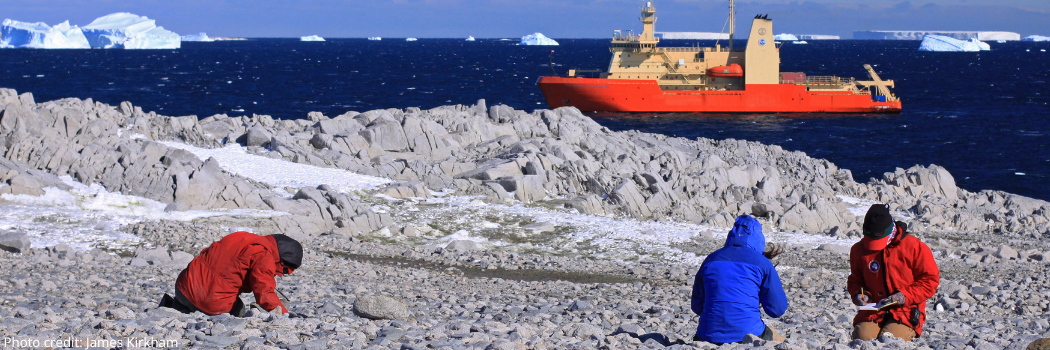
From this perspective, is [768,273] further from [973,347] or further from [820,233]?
[820,233]

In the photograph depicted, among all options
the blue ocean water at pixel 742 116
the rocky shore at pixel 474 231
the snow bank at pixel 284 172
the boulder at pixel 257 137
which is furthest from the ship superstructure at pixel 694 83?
the snow bank at pixel 284 172

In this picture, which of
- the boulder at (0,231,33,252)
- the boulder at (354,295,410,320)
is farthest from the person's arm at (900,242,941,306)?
the boulder at (0,231,33,252)

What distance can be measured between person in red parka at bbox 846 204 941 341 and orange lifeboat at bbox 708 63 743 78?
143 ft

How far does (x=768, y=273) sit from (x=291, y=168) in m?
15.2

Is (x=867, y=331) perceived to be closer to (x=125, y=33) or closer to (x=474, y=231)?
(x=474, y=231)

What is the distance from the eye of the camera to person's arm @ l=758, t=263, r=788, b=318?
5.56 m

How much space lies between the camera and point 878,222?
6.16 m

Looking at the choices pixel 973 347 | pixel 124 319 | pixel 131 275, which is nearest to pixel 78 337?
pixel 124 319

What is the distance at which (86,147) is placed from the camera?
56.0 ft

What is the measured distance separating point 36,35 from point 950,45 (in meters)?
175

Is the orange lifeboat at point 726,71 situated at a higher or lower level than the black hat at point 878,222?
lower

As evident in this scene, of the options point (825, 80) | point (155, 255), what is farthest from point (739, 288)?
point (825, 80)

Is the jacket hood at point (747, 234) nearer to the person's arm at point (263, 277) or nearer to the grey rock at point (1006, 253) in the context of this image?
the person's arm at point (263, 277)

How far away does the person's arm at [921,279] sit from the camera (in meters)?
6.17
